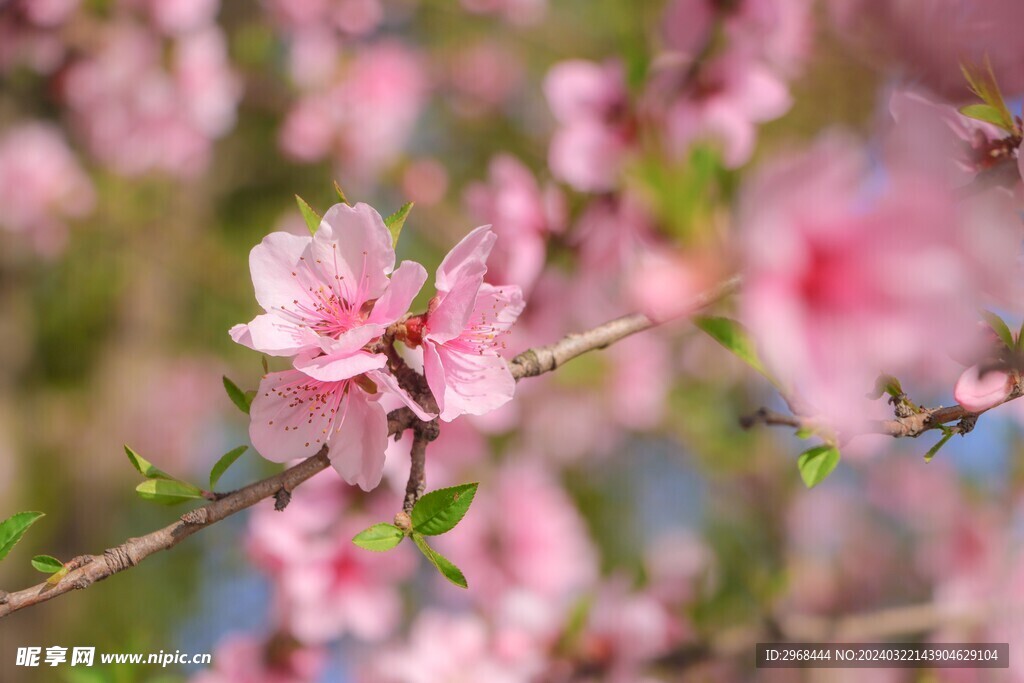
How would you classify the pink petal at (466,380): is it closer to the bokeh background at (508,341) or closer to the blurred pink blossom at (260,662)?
the bokeh background at (508,341)

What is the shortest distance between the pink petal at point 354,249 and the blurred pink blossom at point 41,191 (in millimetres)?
1903

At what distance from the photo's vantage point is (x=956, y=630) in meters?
1.24

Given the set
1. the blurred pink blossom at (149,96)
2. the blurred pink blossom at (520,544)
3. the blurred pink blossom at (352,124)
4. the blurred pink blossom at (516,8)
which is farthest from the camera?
the blurred pink blossom at (516,8)

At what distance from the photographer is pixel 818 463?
55cm

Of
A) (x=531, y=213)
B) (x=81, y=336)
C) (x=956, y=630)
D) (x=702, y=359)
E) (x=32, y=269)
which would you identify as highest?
(x=531, y=213)

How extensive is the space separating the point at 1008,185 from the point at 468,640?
35.6 inches

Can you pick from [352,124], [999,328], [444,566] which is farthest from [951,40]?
[352,124]

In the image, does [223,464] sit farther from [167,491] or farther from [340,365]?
[340,365]

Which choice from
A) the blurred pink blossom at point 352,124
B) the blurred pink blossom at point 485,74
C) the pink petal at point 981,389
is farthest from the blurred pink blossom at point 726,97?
the blurred pink blossom at point 485,74

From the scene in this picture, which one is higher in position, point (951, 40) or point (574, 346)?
point (951, 40)

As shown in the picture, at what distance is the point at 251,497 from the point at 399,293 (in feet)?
0.56

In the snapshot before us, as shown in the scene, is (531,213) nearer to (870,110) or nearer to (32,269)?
(870,110)

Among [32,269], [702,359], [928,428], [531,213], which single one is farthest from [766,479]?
[32,269]

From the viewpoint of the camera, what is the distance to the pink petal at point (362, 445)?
543 millimetres
